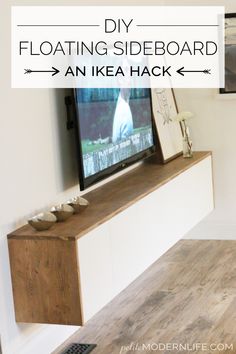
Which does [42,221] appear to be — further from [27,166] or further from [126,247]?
[126,247]

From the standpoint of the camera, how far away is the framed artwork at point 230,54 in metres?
4.90

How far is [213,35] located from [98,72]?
163 cm

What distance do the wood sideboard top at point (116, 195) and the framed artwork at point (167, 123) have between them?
9cm

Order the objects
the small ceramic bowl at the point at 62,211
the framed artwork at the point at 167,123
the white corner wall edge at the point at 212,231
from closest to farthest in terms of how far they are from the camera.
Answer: the small ceramic bowl at the point at 62,211, the framed artwork at the point at 167,123, the white corner wall edge at the point at 212,231

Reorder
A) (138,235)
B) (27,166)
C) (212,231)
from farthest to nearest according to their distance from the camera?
(212,231) → (138,235) → (27,166)

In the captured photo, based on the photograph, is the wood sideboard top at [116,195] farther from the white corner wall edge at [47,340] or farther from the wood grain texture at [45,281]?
the white corner wall edge at [47,340]

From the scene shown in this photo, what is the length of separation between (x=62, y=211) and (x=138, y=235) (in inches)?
23.7

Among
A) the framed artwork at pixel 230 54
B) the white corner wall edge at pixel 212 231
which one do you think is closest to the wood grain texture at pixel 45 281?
the white corner wall edge at pixel 212 231

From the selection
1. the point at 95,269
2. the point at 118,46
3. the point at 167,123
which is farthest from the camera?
the point at 167,123

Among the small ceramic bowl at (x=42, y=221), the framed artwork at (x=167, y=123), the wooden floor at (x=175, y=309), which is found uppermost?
the framed artwork at (x=167, y=123)

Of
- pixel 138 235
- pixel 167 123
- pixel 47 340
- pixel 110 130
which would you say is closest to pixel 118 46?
pixel 110 130

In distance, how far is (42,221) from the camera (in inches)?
119

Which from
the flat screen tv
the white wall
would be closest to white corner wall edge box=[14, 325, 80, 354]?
the white wall

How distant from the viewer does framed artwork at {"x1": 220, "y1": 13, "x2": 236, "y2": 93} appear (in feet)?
16.1
